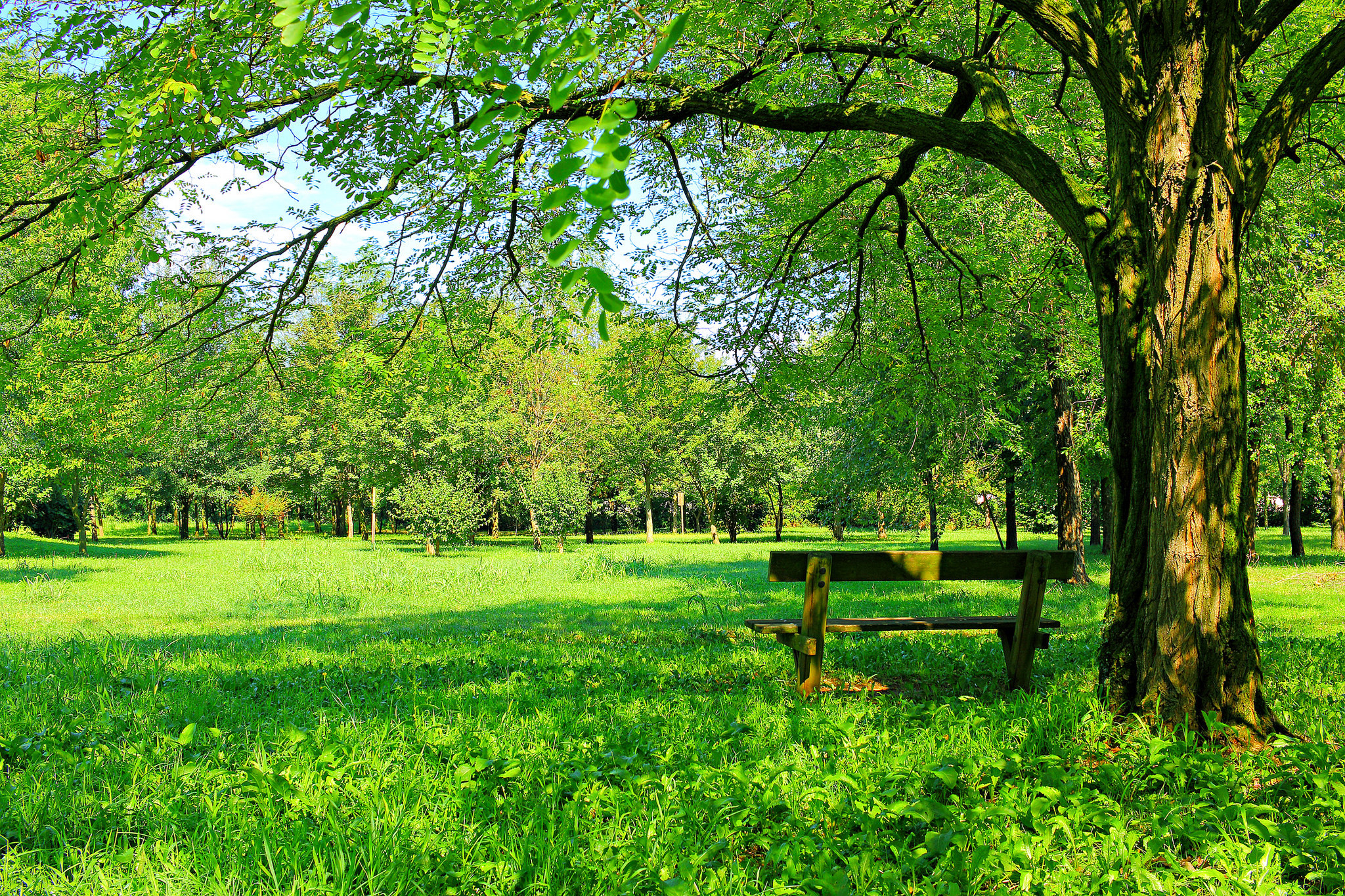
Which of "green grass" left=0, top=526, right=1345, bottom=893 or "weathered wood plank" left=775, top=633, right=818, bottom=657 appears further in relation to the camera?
"weathered wood plank" left=775, top=633, right=818, bottom=657

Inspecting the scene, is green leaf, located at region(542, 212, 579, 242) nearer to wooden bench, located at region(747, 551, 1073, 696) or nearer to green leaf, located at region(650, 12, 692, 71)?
green leaf, located at region(650, 12, 692, 71)

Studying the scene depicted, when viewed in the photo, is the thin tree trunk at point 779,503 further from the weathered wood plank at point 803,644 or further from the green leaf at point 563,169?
the green leaf at point 563,169

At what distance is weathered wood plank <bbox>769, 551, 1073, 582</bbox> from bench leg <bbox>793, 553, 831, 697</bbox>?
91 millimetres

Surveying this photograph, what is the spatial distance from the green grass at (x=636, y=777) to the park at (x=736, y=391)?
3 cm

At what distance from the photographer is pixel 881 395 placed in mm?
9594

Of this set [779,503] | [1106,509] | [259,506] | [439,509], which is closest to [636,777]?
[439,509]

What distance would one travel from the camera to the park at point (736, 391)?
2.78m

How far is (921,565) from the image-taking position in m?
5.52

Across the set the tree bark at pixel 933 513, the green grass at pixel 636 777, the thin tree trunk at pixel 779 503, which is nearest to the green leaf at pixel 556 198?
the green grass at pixel 636 777

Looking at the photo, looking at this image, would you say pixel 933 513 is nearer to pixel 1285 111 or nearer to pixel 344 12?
pixel 1285 111

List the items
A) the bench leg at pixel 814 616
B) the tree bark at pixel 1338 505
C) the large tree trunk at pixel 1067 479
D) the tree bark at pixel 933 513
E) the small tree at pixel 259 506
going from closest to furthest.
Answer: the bench leg at pixel 814 616 → the large tree trunk at pixel 1067 479 → the tree bark at pixel 933 513 → the tree bark at pixel 1338 505 → the small tree at pixel 259 506

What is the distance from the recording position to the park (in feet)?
9.12

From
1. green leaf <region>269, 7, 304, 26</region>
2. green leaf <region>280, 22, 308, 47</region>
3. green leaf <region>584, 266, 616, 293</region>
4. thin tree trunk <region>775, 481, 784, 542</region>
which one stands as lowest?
thin tree trunk <region>775, 481, 784, 542</region>

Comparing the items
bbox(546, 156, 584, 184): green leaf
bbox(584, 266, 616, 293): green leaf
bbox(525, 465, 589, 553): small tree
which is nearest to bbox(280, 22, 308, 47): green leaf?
bbox(546, 156, 584, 184): green leaf
